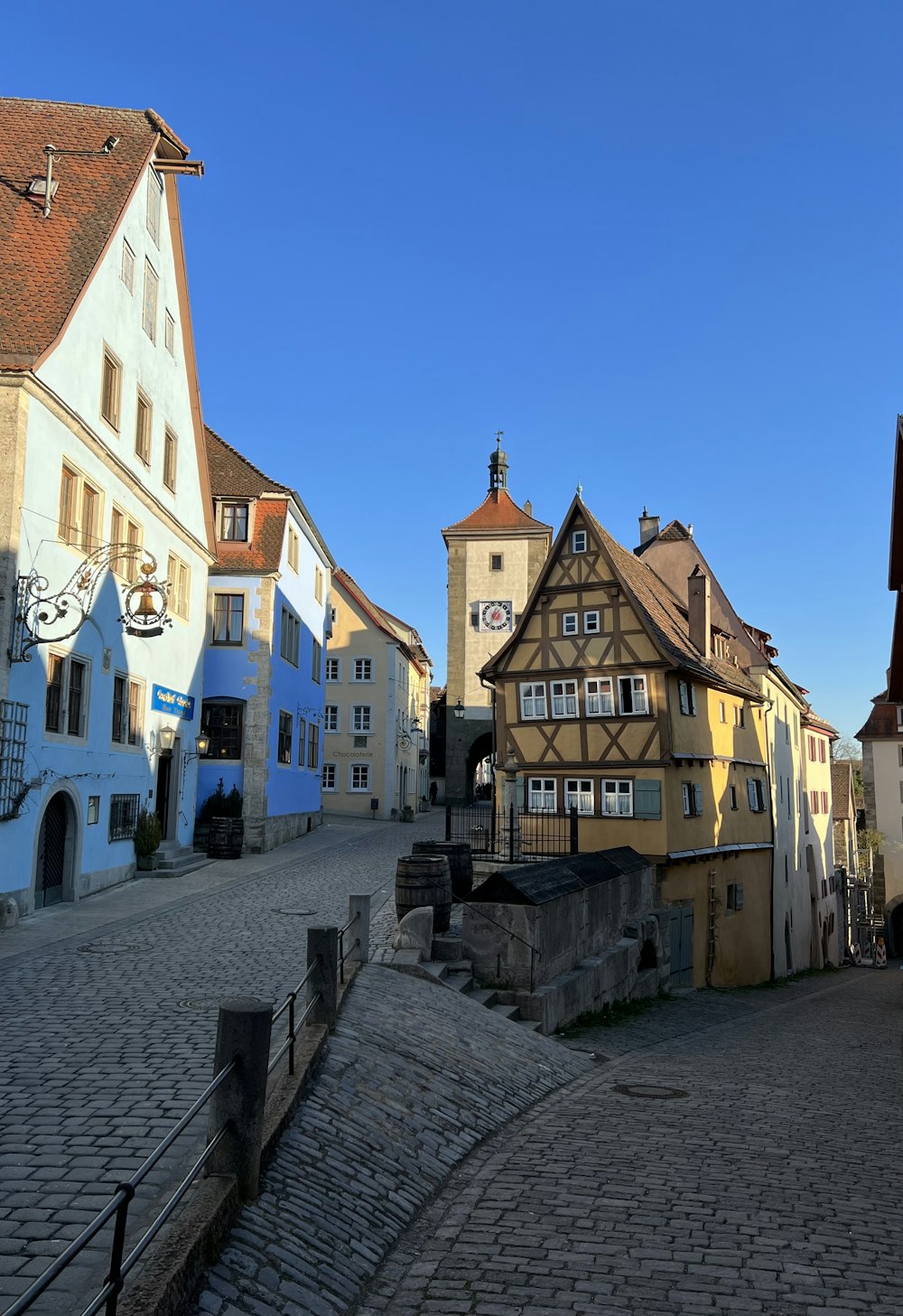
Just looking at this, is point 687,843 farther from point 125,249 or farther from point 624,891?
point 125,249

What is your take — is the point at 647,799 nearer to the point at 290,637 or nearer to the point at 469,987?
the point at 290,637

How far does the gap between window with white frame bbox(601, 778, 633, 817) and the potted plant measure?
1114cm

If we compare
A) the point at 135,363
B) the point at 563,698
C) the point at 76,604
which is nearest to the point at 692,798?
the point at 563,698

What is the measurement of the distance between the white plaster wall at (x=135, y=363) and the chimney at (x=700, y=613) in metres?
14.4

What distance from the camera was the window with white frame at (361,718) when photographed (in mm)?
51438

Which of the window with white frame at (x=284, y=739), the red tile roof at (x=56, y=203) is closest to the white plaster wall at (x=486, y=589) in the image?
the window with white frame at (x=284, y=739)

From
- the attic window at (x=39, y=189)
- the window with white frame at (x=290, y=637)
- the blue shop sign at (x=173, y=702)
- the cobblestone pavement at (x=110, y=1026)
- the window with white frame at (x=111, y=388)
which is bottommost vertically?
the cobblestone pavement at (x=110, y=1026)

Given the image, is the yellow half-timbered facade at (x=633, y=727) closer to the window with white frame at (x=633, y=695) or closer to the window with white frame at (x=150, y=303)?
the window with white frame at (x=633, y=695)

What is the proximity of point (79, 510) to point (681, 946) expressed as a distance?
1765 cm

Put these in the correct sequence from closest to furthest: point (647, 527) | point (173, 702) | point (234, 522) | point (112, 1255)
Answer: point (112, 1255) < point (173, 702) < point (234, 522) < point (647, 527)

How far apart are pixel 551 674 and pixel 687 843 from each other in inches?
227

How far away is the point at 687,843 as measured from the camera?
89.6ft

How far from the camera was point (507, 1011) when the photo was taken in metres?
13.9

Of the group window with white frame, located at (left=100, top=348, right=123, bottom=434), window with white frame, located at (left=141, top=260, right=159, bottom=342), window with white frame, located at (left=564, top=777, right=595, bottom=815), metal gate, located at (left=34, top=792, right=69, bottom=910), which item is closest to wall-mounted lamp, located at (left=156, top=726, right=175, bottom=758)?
metal gate, located at (left=34, top=792, right=69, bottom=910)
